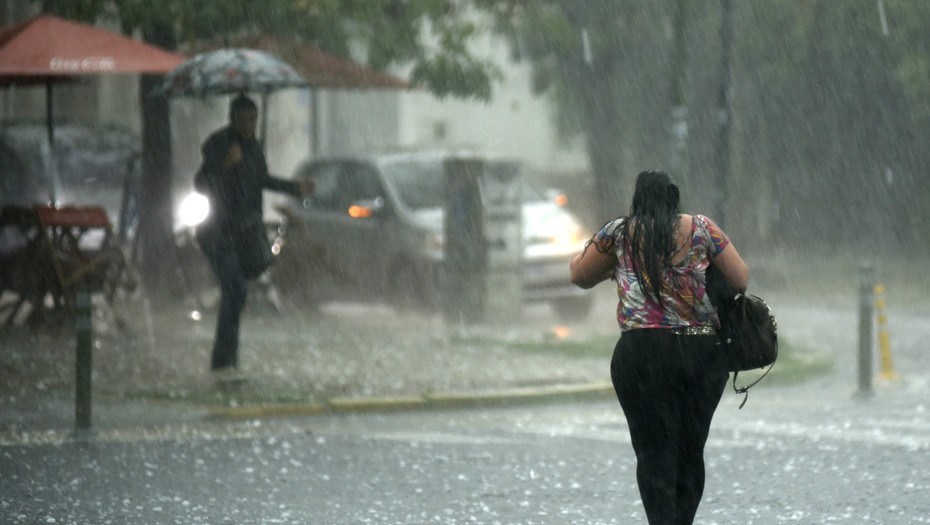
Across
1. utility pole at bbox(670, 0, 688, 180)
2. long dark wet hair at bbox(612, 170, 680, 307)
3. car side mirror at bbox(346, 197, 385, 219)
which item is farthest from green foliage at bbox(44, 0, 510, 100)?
long dark wet hair at bbox(612, 170, 680, 307)

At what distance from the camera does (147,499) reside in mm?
8477

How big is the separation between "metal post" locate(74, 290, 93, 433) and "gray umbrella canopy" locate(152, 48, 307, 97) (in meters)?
3.65

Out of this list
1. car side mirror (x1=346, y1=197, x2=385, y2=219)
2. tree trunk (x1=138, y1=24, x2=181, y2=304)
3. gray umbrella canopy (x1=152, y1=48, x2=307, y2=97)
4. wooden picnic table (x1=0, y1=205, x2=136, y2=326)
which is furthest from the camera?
tree trunk (x1=138, y1=24, x2=181, y2=304)

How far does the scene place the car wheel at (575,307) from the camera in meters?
18.8

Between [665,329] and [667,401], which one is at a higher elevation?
[665,329]

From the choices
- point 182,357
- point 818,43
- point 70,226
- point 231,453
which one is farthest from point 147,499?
point 818,43

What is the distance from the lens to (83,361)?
33.4 ft

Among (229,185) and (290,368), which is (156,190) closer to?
(290,368)

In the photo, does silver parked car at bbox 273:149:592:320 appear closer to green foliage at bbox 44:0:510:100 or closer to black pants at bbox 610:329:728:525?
green foliage at bbox 44:0:510:100

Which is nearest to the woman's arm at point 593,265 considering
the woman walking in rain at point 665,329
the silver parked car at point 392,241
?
the woman walking in rain at point 665,329

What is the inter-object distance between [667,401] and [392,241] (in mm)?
11840

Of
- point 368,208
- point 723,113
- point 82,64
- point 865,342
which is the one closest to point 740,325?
point 865,342

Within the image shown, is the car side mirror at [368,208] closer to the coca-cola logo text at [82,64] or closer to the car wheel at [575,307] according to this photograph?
the car wheel at [575,307]

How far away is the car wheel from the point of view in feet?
61.8
